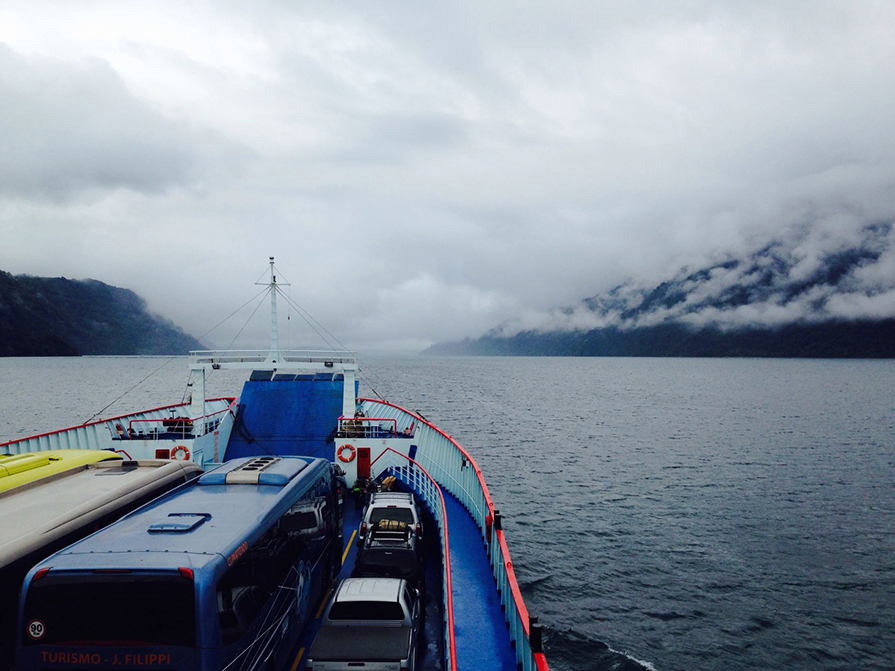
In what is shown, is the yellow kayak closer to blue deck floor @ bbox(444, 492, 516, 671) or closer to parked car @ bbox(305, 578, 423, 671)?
parked car @ bbox(305, 578, 423, 671)

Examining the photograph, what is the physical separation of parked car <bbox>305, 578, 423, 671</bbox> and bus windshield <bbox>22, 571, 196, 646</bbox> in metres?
2.88

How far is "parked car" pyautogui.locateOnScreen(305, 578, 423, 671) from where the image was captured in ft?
27.2

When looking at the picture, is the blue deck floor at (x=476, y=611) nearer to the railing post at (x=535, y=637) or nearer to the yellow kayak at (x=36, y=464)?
the railing post at (x=535, y=637)

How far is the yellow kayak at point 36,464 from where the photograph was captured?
1005 cm

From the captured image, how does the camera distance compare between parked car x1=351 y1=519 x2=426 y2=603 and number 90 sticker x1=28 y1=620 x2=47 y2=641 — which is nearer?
number 90 sticker x1=28 y1=620 x2=47 y2=641

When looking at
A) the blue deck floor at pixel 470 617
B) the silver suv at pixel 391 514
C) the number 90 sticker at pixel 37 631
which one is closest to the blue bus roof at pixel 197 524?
the number 90 sticker at pixel 37 631

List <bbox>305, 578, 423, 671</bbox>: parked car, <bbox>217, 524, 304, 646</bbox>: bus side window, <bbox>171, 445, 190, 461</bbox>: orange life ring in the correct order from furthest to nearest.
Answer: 1. <bbox>171, 445, 190, 461</bbox>: orange life ring
2. <bbox>305, 578, 423, 671</bbox>: parked car
3. <bbox>217, 524, 304, 646</bbox>: bus side window

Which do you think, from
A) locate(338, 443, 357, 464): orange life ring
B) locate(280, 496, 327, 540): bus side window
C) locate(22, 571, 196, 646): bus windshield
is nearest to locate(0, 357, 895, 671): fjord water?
locate(338, 443, 357, 464): orange life ring

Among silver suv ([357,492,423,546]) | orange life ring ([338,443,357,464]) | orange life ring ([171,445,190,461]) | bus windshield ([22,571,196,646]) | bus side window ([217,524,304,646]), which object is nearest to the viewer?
bus windshield ([22,571,196,646])

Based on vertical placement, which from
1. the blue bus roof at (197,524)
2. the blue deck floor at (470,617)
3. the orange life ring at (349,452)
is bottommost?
the blue deck floor at (470,617)

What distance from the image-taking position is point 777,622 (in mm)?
19219

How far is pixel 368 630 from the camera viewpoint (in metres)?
9.20

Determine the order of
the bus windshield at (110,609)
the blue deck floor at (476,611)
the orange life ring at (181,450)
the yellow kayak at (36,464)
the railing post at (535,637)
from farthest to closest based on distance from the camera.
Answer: the orange life ring at (181,450) < the yellow kayak at (36,464) < the blue deck floor at (476,611) < the railing post at (535,637) < the bus windshield at (110,609)

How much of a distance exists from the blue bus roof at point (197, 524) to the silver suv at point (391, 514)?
163 inches
